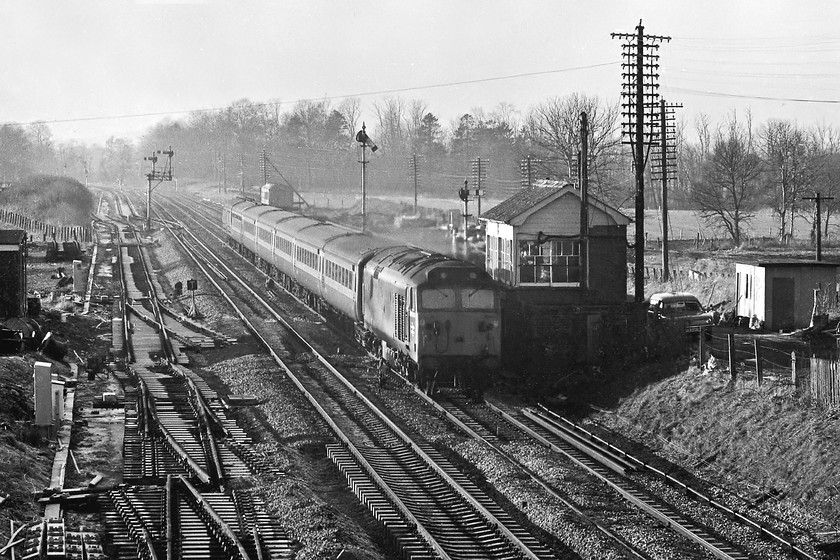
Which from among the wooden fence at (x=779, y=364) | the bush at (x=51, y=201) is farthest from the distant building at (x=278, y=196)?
the wooden fence at (x=779, y=364)

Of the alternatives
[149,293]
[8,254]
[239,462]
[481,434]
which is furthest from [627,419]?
[149,293]

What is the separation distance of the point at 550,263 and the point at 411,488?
501 inches

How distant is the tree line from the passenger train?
19477mm

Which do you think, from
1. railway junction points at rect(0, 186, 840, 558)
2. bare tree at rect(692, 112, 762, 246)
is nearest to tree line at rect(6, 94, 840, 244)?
bare tree at rect(692, 112, 762, 246)

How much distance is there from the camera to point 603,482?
16281 millimetres

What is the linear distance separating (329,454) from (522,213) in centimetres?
1120

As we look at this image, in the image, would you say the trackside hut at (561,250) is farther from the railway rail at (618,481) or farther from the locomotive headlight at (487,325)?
the railway rail at (618,481)

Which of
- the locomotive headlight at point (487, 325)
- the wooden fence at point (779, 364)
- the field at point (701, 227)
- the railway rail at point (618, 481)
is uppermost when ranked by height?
the field at point (701, 227)

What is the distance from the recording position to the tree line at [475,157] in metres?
58.6

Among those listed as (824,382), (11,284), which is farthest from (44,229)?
(824,382)

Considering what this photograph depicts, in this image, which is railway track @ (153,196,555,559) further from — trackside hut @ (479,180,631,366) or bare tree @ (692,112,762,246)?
bare tree @ (692,112,762,246)

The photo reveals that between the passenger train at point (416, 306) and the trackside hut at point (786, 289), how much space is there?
811 cm

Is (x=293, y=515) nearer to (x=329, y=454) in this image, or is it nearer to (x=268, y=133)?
(x=329, y=454)

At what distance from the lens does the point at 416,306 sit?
73.5ft
